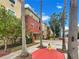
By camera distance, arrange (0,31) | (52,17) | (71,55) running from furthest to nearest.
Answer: (52,17), (0,31), (71,55)

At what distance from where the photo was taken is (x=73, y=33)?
8.27 m

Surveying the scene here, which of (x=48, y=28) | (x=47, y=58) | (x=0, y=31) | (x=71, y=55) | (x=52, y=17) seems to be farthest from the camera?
(x=48, y=28)

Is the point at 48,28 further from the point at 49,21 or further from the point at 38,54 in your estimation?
the point at 38,54

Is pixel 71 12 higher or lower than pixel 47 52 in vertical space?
higher

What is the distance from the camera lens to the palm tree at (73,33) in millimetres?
8195

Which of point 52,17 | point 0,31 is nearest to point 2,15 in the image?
point 0,31

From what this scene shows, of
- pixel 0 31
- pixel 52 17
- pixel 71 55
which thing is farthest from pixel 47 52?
pixel 52 17

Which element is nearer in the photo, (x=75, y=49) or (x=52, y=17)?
(x=75, y=49)

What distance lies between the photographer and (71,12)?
8430 mm

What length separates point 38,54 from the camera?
9.11m

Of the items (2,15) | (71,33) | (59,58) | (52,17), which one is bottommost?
(59,58)

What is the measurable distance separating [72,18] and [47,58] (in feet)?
5.90

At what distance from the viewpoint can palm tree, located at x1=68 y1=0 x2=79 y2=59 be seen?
323 inches

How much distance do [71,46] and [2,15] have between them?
20.0m
